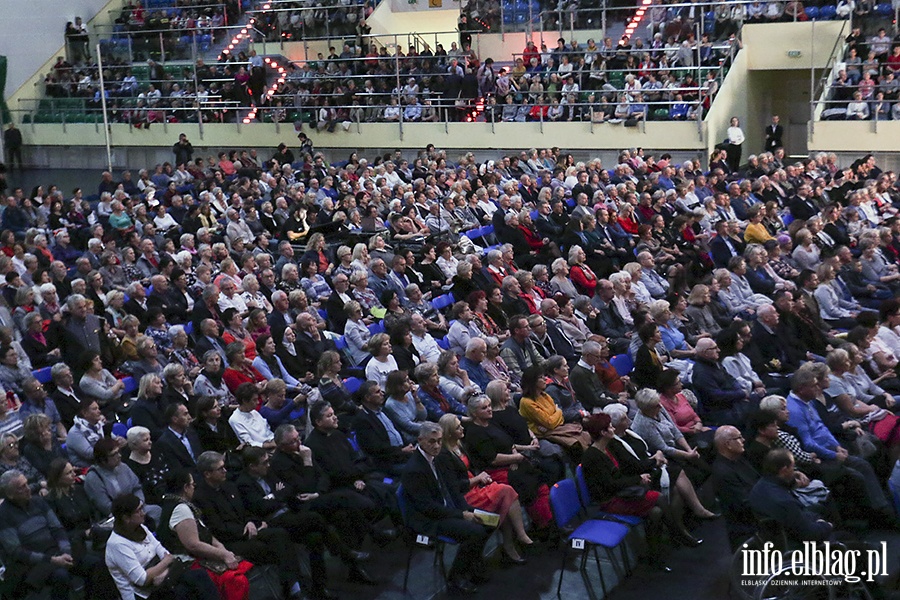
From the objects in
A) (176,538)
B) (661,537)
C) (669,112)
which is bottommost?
(661,537)

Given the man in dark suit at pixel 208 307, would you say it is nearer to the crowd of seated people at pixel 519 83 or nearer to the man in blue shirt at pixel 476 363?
the man in blue shirt at pixel 476 363

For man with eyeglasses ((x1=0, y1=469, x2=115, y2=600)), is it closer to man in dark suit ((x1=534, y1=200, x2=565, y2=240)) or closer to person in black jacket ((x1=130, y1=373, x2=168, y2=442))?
person in black jacket ((x1=130, y1=373, x2=168, y2=442))

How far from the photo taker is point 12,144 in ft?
76.6

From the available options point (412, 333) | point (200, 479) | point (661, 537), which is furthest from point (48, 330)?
point (661, 537)

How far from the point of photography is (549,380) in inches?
290

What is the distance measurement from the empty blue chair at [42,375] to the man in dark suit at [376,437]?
9.26ft

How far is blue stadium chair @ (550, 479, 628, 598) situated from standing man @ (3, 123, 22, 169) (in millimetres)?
20370

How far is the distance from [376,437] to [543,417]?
1.11 m

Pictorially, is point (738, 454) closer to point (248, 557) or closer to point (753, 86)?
point (248, 557)

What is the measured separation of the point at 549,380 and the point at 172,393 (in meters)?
2.51

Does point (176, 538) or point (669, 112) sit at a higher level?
point (669, 112)

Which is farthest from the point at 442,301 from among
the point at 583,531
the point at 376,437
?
the point at 583,531

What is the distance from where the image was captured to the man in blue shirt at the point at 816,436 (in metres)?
6.15

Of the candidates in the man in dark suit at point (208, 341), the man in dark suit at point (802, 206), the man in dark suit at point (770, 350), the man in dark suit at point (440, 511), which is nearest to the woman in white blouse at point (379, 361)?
the man in dark suit at point (208, 341)
